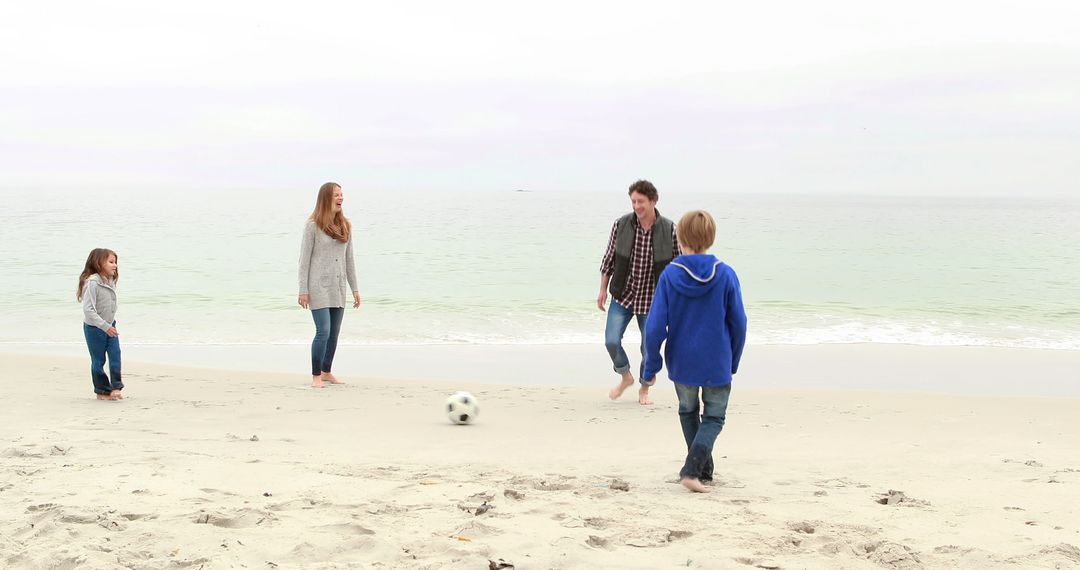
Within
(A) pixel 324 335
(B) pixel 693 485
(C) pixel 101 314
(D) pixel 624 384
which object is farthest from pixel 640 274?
(C) pixel 101 314

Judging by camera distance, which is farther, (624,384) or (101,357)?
(624,384)

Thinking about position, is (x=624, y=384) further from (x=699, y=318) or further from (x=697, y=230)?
(x=697, y=230)

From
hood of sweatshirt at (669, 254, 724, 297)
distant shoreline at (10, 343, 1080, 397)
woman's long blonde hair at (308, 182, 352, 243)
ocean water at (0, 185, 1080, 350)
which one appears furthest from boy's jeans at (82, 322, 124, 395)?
ocean water at (0, 185, 1080, 350)

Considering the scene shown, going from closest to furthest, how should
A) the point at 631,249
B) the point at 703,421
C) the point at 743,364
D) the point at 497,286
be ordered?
the point at 703,421 → the point at 631,249 → the point at 743,364 → the point at 497,286

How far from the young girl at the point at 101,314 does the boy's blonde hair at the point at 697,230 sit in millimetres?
4453

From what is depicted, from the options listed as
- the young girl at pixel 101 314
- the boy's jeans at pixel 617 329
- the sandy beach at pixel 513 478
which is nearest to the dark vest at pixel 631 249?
the boy's jeans at pixel 617 329

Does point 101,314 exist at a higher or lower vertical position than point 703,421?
higher

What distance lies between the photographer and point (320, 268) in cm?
775

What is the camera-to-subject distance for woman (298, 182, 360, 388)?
769 cm

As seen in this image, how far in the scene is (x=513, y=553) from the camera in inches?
132

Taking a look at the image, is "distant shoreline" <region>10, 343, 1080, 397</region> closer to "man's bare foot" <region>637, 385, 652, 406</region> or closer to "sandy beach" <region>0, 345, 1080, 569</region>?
"sandy beach" <region>0, 345, 1080, 569</region>

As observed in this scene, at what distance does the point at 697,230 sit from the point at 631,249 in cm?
291

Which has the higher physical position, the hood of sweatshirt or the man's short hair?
the man's short hair

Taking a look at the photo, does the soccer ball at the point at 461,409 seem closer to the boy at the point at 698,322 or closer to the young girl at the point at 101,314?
the boy at the point at 698,322
